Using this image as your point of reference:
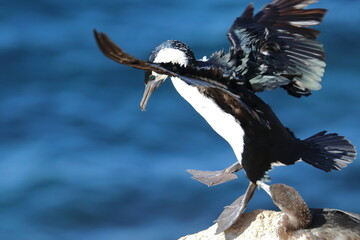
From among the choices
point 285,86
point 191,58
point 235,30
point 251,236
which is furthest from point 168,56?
point 251,236

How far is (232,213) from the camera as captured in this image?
4285 millimetres

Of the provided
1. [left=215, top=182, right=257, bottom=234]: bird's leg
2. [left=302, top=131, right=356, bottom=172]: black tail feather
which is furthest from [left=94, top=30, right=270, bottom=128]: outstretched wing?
[left=215, top=182, right=257, bottom=234]: bird's leg

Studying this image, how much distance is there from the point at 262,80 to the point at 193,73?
1.69ft

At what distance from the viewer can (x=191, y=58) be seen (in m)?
4.11

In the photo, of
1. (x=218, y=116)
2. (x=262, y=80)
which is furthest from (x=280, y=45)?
(x=218, y=116)

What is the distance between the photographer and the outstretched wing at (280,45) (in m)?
4.09

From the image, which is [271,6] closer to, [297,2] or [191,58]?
[297,2]

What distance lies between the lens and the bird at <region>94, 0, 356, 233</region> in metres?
4.07

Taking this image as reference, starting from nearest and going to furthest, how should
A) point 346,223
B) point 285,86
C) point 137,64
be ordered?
point 137,64 → point 346,223 → point 285,86

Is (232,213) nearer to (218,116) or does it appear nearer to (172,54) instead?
(218,116)

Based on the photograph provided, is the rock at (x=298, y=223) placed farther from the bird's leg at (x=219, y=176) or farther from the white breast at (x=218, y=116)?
the bird's leg at (x=219, y=176)

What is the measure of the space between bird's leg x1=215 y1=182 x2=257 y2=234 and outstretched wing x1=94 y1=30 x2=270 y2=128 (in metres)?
0.44

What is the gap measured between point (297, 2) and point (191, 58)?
0.59 m

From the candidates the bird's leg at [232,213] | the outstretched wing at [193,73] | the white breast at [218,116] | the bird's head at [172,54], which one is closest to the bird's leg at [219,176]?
the bird's leg at [232,213]
